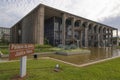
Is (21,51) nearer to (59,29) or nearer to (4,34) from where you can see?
(59,29)

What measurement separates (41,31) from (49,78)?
29.2 metres

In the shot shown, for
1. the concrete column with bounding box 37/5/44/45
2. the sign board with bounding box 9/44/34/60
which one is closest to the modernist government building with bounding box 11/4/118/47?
the concrete column with bounding box 37/5/44/45

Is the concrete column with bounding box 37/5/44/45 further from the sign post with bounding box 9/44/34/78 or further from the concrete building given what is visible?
the concrete building

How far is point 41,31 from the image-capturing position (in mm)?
35281

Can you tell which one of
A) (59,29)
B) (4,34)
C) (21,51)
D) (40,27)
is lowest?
(21,51)

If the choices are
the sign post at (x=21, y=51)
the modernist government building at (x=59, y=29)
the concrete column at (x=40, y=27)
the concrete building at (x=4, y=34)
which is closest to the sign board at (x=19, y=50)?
the sign post at (x=21, y=51)

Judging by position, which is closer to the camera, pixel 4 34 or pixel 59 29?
pixel 59 29

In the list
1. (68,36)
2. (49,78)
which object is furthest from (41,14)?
(49,78)

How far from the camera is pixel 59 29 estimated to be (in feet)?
155

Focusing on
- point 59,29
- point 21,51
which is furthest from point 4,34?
point 21,51

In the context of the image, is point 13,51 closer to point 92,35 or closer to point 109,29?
Result: point 92,35

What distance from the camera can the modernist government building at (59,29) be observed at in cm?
3612

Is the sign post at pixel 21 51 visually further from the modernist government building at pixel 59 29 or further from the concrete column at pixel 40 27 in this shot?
the modernist government building at pixel 59 29

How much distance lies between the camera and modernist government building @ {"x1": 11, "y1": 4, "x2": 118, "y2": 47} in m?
36.1
